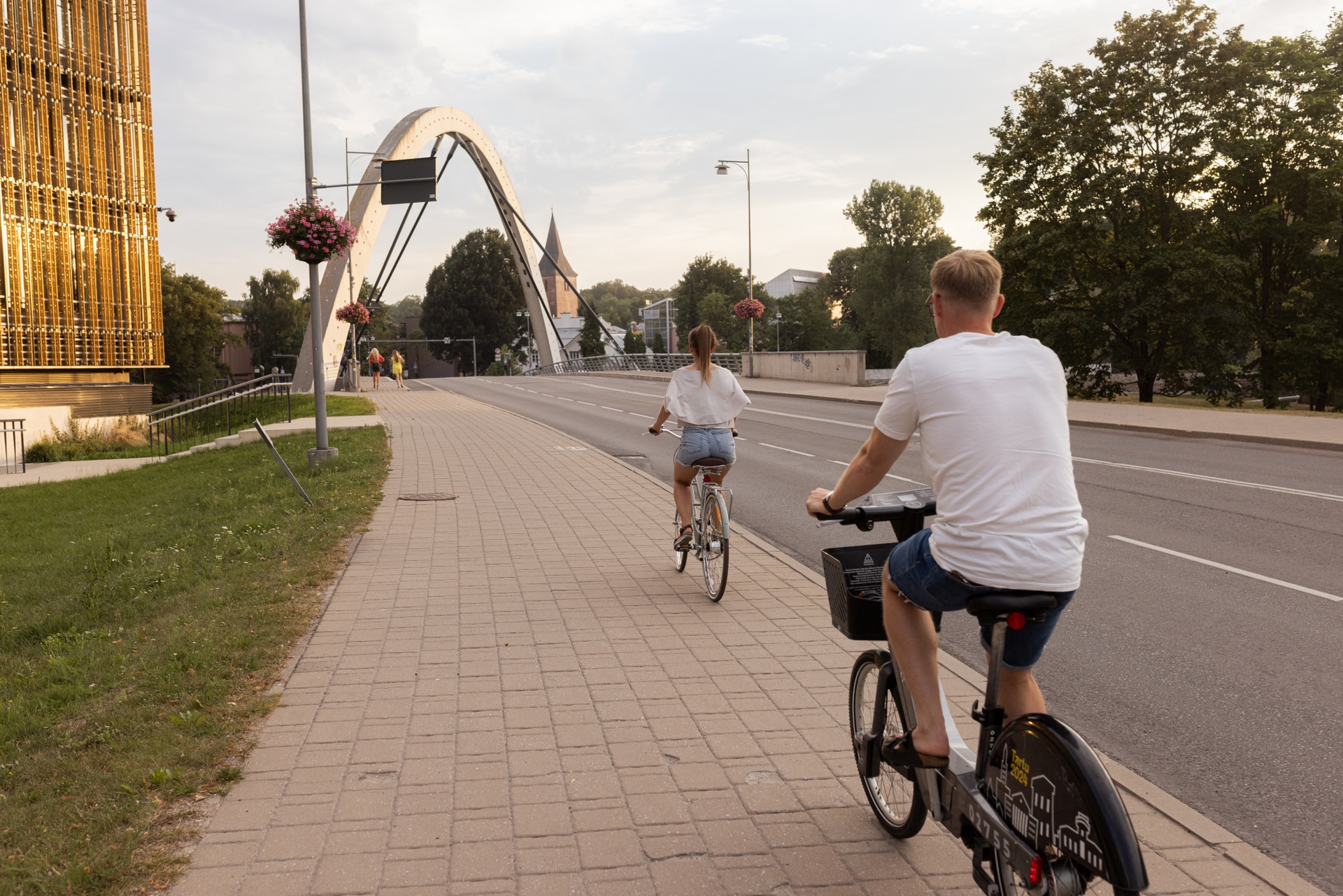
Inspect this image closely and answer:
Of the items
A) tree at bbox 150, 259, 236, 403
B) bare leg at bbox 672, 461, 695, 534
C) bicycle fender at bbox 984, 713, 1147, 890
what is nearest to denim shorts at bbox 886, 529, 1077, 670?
bicycle fender at bbox 984, 713, 1147, 890

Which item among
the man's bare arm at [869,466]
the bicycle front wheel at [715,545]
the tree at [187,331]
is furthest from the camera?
the tree at [187,331]

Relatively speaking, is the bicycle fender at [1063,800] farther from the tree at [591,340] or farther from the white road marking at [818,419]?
the tree at [591,340]

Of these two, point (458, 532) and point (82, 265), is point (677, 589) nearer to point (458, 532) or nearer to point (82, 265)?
point (458, 532)

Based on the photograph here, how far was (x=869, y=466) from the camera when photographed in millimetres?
2781

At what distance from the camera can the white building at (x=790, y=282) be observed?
140m

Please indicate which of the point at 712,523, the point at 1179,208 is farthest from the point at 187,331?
the point at 712,523

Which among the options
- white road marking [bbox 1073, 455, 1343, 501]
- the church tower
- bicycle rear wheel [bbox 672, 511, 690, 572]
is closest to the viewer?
bicycle rear wheel [bbox 672, 511, 690, 572]

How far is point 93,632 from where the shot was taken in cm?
658

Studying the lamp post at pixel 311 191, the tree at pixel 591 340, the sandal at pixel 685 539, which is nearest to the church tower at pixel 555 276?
the tree at pixel 591 340

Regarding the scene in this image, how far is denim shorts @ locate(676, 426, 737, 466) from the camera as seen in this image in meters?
6.82

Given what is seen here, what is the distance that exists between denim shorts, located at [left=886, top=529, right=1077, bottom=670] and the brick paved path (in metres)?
0.57

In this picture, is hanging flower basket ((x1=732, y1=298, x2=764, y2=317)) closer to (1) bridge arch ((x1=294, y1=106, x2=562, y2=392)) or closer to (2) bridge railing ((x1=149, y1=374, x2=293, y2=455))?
(1) bridge arch ((x1=294, y1=106, x2=562, y2=392))

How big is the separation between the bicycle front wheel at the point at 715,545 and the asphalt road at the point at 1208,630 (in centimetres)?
140

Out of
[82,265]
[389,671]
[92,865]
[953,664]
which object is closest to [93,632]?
[389,671]
